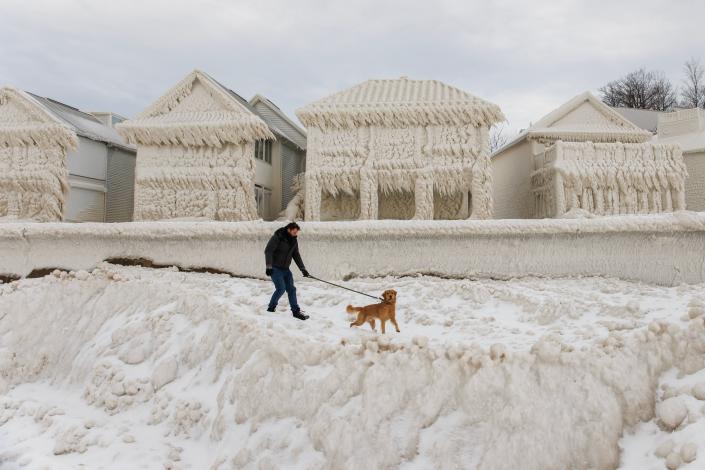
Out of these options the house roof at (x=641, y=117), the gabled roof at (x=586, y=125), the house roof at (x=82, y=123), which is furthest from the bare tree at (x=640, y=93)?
the house roof at (x=82, y=123)

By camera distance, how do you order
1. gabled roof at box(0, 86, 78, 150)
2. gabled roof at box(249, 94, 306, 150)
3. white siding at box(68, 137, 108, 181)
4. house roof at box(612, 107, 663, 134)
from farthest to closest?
house roof at box(612, 107, 663, 134) → gabled roof at box(249, 94, 306, 150) → white siding at box(68, 137, 108, 181) → gabled roof at box(0, 86, 78, 150)

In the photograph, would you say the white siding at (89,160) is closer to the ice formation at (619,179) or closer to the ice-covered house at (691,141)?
the ice formation at (619,179)

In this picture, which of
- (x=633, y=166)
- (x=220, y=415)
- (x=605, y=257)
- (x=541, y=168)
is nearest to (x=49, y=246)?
(x=220, y=415)

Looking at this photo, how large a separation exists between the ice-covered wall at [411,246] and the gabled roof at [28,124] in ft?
19.7

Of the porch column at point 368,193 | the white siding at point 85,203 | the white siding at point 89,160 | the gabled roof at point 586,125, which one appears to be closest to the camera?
the porch column at point 368,193

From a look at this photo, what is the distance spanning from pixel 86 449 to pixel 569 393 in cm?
473

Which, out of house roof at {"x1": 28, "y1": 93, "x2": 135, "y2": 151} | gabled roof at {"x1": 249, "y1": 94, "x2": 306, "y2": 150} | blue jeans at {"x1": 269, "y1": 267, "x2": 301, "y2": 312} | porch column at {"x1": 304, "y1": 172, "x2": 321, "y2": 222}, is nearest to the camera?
blue jeans at {"x1": 269, "y1": 267, "x2": 301, "y2": 312}

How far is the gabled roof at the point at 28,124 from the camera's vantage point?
13.4m

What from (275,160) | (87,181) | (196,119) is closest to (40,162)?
(87,181)

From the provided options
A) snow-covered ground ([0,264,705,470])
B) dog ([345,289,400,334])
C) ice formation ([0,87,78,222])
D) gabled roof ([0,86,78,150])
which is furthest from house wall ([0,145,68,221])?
dog ([345,289,400,334])

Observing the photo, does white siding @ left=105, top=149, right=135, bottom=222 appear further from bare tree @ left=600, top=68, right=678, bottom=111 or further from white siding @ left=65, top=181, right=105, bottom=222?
bare tree @ left=600, top=68, right=678, bottom=111

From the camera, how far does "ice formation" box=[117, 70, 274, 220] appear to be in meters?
12.9

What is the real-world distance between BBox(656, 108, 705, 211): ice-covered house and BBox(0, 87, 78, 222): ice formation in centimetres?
1967

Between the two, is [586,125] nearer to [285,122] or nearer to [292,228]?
[285,122]
